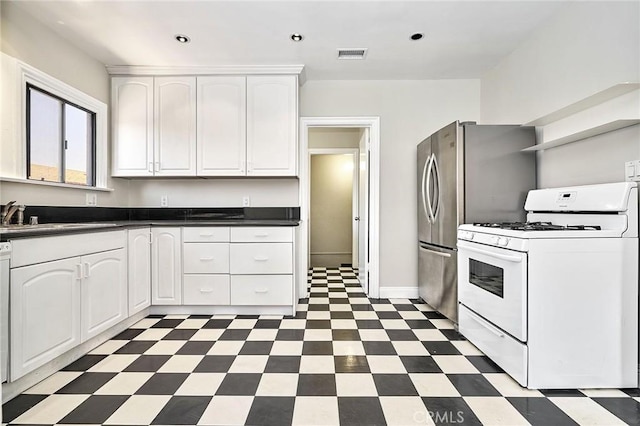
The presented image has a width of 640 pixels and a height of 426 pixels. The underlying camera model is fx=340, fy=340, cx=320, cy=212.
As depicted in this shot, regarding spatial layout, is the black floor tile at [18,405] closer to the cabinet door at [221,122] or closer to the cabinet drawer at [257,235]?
the cabinet drawer at [257,235]

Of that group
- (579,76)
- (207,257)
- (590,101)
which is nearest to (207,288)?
(207,257)

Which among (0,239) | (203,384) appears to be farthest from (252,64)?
(203,384)

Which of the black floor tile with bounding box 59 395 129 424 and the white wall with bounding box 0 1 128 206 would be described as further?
the white wall with bounding box 0 1 128 206

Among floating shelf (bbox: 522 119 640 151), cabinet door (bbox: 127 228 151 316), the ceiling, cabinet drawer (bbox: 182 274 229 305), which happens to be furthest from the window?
floating shelf (bbox: 522 119 640 151)

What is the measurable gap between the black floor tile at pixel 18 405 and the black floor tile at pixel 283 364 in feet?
3.86

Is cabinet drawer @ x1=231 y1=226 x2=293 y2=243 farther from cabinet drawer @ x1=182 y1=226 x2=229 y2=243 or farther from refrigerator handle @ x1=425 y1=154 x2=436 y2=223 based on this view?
refrigerator handle @ x1=425 y1=154 x2=436 y2=223

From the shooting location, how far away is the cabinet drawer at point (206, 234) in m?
3.09

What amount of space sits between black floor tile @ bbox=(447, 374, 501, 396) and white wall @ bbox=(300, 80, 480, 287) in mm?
1779

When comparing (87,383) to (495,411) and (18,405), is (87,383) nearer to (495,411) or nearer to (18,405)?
(18,405)

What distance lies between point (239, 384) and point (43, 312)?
1.15 metres

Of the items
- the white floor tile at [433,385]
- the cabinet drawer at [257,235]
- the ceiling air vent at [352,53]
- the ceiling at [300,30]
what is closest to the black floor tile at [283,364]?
the white floor tile at [433,385]

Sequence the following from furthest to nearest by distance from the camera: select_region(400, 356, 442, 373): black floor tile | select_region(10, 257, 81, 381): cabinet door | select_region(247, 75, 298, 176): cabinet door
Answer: select_region(247, 75, 298, 176): cabinet door
select_region(400, 356, 442, 373): black floor tile
select_region(10, 257, 81, 381): cabinet door

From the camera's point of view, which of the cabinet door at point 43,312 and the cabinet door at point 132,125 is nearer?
the cabinet door at point 43,312

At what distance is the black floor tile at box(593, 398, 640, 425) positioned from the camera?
5.23ft
